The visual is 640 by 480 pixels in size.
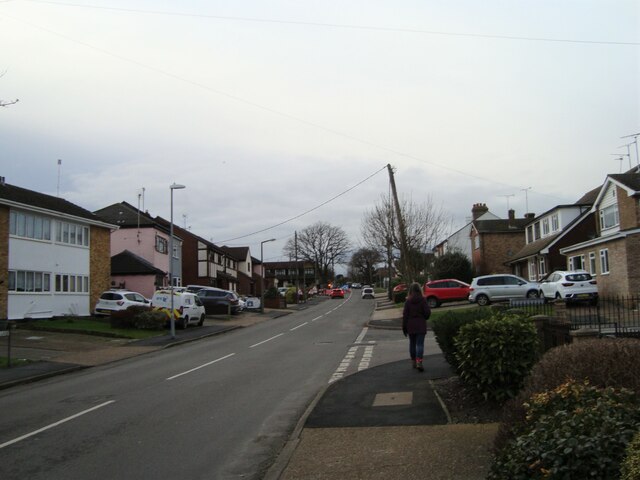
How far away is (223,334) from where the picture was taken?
29.3m

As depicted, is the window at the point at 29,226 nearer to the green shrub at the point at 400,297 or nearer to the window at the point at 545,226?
the green shrub at the point at 400,297

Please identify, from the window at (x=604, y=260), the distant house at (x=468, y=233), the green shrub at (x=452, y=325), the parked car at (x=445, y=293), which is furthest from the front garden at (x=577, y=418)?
the distant house at (x=468, y=233)

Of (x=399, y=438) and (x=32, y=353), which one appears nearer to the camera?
(x=399, y=438)

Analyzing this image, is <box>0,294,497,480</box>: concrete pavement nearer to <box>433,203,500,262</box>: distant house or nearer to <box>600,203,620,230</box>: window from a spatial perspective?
<box>600,203,620,230</box>: window

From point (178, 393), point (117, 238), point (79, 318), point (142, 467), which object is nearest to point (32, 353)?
point (178, 393)

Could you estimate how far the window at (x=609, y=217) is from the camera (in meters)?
32.9

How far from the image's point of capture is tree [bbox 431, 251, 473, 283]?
161ft

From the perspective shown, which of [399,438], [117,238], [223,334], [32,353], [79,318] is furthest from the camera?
[117,238]

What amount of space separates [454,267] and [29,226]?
108ft

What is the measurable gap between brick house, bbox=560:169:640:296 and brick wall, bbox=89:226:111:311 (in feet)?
92.2

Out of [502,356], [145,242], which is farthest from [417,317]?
[145,242]

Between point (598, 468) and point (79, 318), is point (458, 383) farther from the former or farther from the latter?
point (79, 318)

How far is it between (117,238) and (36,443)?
42220mm

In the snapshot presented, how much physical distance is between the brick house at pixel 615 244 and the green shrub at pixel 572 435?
86.7 ft
